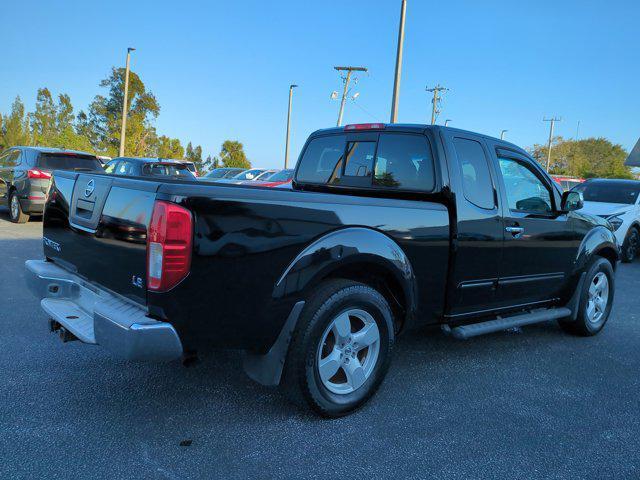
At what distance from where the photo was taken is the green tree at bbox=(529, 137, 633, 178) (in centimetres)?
7248

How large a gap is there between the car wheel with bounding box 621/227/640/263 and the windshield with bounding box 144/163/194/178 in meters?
10.4

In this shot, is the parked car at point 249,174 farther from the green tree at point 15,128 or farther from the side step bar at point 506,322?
the green tree at point 15,128

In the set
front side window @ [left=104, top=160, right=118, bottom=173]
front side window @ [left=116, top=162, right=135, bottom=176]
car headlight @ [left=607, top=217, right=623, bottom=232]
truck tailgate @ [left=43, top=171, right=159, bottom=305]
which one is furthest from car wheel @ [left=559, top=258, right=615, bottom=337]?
front side window @ [left=104, top=160, right=118, bottom=173]

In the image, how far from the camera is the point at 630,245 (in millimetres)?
11195

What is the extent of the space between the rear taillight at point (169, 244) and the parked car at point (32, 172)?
9545 mm

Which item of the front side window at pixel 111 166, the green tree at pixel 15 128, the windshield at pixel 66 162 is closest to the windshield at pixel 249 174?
the front side window at pixel 111 166

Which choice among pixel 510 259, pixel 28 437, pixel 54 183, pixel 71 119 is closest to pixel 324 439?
pixel 28 437

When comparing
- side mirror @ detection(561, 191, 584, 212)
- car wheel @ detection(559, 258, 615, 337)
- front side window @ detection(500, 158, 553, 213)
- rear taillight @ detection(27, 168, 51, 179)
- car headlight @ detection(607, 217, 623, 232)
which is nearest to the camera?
front side window @ detection(500, 158, 553, 213)

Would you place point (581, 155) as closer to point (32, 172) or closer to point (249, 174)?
point (249, 174)

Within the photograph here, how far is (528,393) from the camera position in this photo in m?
3.76

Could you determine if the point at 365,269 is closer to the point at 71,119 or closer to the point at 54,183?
the point at 54,183

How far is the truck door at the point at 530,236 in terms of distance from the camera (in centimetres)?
421

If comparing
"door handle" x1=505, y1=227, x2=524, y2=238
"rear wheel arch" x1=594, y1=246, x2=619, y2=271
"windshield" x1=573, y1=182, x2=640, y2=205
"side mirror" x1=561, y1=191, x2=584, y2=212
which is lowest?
"rear wheel arch" x1=594, y1=246, x2=619, y2=271

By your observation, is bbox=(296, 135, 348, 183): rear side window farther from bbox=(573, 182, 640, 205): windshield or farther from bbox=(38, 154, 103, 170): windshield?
bbox=(573, 182, 640, 205): windshield
